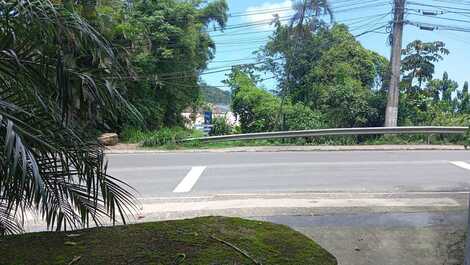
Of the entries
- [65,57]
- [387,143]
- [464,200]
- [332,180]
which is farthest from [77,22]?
[387,143]

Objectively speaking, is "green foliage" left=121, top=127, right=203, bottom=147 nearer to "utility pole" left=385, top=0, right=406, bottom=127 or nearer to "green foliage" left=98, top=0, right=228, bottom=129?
"green foliage" left=98, top=0, right=228, bottom=129

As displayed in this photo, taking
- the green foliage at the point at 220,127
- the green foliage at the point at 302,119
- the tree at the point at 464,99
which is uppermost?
the tree at the point at 464,99

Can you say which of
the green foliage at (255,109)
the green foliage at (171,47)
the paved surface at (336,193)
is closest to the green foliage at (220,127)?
the green foliage at (255,109)

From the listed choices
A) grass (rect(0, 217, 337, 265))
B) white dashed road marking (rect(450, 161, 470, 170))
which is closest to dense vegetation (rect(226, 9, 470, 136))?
white dashed road marking (rect(450, 161, 470, 170))

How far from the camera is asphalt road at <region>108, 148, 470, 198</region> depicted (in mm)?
8867

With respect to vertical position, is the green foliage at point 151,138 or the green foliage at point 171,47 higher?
the green foliage at point 171,47

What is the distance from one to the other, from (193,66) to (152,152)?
1185 centimetres

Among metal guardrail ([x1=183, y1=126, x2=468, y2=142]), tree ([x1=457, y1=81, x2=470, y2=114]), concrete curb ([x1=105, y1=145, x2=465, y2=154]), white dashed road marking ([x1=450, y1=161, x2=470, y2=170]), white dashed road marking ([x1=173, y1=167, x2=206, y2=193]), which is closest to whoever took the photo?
white dashed road marking ([x1=173, y1=167, x2=206, y2=193])

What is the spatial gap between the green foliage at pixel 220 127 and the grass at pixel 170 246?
19.6 m

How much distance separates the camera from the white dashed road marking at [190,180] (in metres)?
8.97

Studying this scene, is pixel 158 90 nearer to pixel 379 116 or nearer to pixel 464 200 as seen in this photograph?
pixel 379 116

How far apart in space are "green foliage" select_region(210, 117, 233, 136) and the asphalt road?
7.86 metres

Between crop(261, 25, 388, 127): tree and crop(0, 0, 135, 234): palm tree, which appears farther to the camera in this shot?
crop(261, 25, 388, 127): tree

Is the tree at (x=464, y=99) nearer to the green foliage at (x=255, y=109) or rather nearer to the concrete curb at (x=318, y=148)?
the green foliage at (x=255, y=109)
